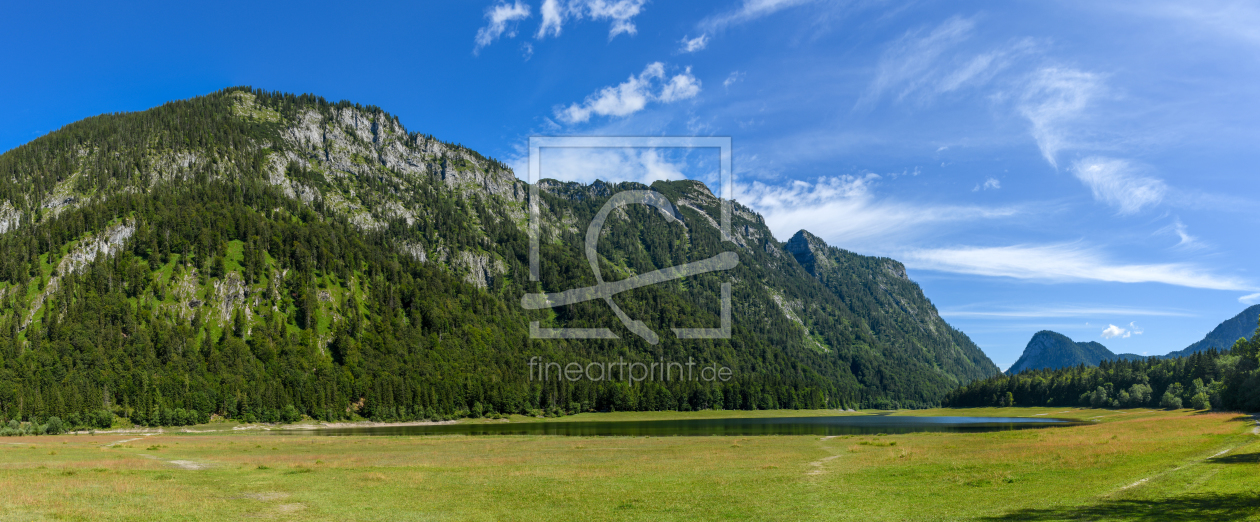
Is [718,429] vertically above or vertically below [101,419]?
below

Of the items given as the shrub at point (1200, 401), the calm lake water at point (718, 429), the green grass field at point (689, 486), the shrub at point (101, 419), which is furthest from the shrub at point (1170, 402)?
the shrub at point (101, 419)

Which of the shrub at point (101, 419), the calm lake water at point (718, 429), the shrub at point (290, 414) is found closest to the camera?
the calm lake water at point (718, 429)

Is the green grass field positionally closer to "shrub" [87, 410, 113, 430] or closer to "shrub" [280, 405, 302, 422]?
"shrub" [87, 410, 113, 430]

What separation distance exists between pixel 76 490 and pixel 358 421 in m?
152

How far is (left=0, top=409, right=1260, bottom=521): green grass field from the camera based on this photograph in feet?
85.5

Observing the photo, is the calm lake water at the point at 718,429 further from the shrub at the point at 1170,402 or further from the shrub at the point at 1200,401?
the shrub at the point at 1170,402

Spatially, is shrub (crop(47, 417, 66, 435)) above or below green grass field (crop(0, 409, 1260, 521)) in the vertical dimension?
below

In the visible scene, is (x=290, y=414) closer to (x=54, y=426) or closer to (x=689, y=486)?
(x=54, y=426)

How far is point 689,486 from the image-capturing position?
119ft

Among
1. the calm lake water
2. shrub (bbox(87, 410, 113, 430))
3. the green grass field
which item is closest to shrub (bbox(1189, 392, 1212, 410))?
the calm lake water

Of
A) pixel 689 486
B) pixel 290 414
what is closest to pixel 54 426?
pixel 290 414

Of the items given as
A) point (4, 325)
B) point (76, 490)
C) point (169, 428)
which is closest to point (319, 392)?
point (169, 428)

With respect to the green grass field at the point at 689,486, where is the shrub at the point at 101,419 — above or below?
below

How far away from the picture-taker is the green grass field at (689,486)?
26.1 meters
